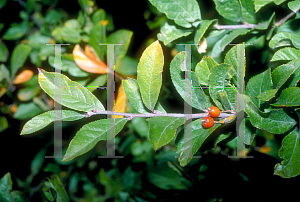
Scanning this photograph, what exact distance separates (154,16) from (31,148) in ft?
3.89

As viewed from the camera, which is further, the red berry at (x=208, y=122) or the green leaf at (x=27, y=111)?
the green leaf at (x=27, y=111)

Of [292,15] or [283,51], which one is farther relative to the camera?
[292,15]

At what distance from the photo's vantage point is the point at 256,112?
1.81 ft

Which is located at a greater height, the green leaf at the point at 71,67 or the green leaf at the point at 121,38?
the green leaf at the point at 121,38

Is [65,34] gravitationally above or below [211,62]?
above

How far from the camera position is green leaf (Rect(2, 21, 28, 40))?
4.67 feet

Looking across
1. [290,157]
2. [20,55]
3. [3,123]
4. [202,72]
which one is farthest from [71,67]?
[290,157]

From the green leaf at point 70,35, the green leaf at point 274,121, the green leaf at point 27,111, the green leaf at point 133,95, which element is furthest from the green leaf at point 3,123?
the green leaf at point 274,121

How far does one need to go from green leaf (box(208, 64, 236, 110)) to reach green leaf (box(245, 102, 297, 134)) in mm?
69

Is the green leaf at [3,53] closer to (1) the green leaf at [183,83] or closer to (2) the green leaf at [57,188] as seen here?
(2) the green leaf at [57,188]

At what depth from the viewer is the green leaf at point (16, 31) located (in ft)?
4.67

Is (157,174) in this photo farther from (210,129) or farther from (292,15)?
(292,15)

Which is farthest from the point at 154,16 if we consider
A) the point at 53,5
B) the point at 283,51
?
the point at 283,51

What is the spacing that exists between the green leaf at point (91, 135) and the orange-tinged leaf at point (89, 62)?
1.63 ft
